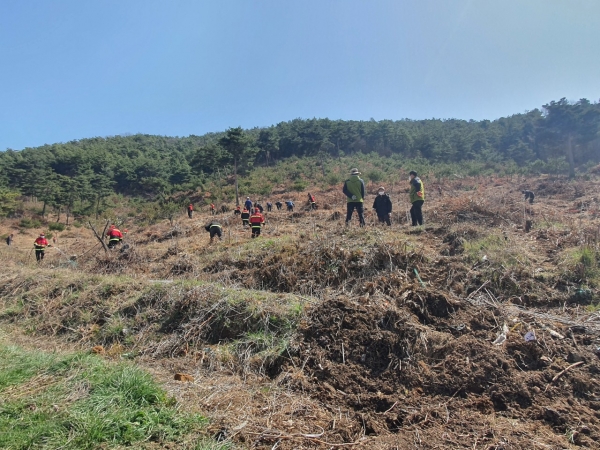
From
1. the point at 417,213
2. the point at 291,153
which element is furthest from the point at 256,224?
the point at 291,153

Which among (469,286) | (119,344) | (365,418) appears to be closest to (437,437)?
(365,418)

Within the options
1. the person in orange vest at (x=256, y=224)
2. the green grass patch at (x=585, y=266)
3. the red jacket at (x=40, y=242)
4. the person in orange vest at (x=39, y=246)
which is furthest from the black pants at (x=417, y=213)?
the red jacket at (x=40, y=242)

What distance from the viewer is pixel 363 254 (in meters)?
5.74

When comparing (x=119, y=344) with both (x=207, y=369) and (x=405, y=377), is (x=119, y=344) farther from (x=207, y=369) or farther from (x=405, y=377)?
(x=405, y=377)

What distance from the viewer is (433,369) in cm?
326

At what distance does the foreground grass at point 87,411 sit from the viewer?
88.7 inches

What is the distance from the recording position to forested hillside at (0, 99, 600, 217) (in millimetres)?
34312

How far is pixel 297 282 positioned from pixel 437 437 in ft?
11.1

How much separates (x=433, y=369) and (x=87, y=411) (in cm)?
292

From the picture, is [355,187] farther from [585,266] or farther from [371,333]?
[371,333]

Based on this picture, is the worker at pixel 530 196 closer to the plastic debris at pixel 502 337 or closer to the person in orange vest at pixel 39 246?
the plastic debris at pixel 502 337

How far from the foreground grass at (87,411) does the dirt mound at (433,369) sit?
1.19 m

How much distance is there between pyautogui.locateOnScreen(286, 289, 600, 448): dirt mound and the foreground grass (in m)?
1.19

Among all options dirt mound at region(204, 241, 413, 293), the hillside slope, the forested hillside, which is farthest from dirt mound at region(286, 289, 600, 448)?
the forested hillside
